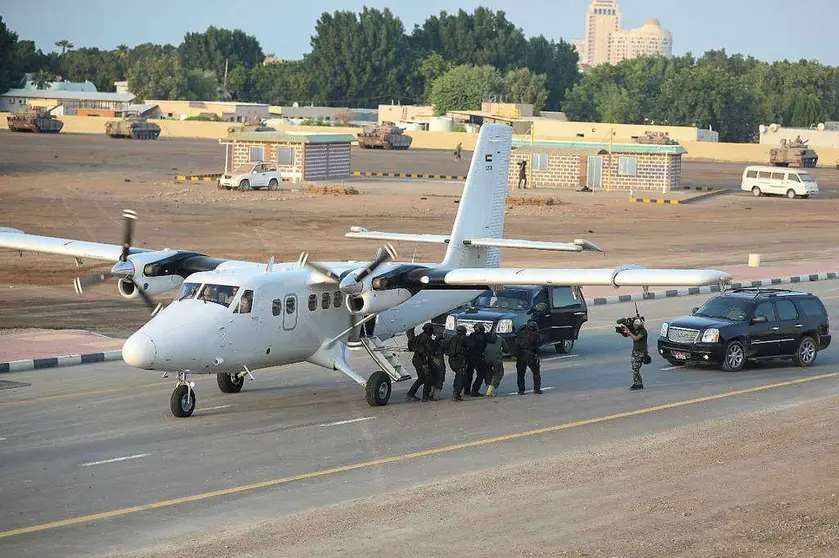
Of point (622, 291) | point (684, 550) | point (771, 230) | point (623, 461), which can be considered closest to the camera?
point (684, 550)

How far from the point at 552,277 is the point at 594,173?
60.3 m

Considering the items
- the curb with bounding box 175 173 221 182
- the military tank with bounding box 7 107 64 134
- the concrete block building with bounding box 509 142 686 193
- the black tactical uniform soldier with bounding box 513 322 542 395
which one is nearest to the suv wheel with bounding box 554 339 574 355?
the black tactical uniform soldier with bounding box 513 322 542 395

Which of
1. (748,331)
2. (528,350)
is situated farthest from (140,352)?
(748,331)

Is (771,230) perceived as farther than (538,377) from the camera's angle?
Yes

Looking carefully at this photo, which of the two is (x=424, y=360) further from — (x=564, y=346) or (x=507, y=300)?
(x=564, y=346)

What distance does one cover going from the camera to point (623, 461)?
62.3ft

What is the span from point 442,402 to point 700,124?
139 metres

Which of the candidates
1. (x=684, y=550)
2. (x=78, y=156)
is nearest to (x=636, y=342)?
(x=684, y=550)

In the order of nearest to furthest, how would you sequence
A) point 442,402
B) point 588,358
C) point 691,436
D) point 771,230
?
1. point 691,436
2. point 442,402
3. point 588,358
4. point 771,230

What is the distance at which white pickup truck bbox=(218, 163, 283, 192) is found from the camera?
70.2m

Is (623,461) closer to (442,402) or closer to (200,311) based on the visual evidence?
(442,402)

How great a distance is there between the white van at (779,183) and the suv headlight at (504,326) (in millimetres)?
56921

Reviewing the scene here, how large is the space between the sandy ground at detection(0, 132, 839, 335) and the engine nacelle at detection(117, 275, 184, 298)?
6717 mm

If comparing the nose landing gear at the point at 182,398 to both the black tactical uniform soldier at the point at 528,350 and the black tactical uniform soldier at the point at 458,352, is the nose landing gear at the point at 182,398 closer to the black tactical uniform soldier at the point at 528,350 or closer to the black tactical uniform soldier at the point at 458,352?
the black tactical uniform soldier at the point at 458,352
